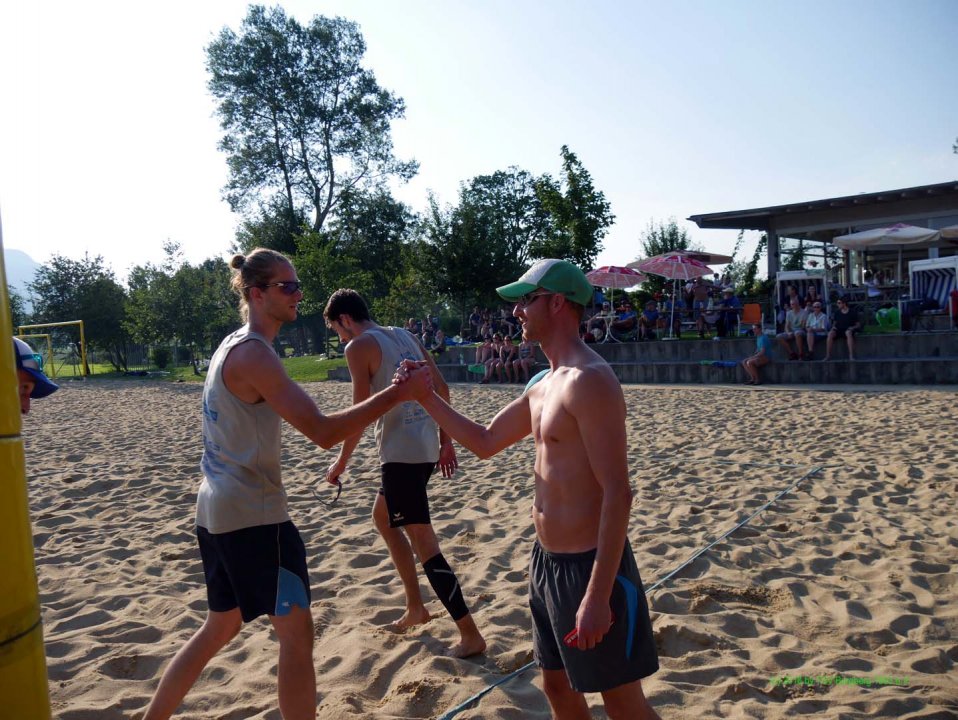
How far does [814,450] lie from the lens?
8227 mm

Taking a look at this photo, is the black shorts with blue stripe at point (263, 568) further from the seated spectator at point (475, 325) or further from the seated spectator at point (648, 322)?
the seated spectator at point (475, 325)

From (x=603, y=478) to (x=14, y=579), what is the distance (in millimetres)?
1453

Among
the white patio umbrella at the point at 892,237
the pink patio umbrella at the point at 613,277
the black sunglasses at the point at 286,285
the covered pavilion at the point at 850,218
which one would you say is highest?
the covered pavilion at the point at 850,218

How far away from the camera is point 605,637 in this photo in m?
2.17

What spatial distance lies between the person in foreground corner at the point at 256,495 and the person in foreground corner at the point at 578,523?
0.74 metres

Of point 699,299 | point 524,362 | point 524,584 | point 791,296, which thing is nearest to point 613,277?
point 699,299

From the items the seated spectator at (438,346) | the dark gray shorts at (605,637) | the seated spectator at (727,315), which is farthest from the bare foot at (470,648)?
the seated spectator at (438,346)

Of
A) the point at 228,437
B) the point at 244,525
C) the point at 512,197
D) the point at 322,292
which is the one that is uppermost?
the point at 512,197

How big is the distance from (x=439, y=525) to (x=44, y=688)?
4.80m

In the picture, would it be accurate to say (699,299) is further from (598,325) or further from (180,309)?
(180,309)

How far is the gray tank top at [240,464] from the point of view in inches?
104

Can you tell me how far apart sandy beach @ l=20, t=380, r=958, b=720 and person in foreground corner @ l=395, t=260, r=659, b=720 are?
98 centimetres

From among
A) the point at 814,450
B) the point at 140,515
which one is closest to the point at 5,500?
the point at 140,515

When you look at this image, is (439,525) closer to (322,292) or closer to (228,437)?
(228,437)
